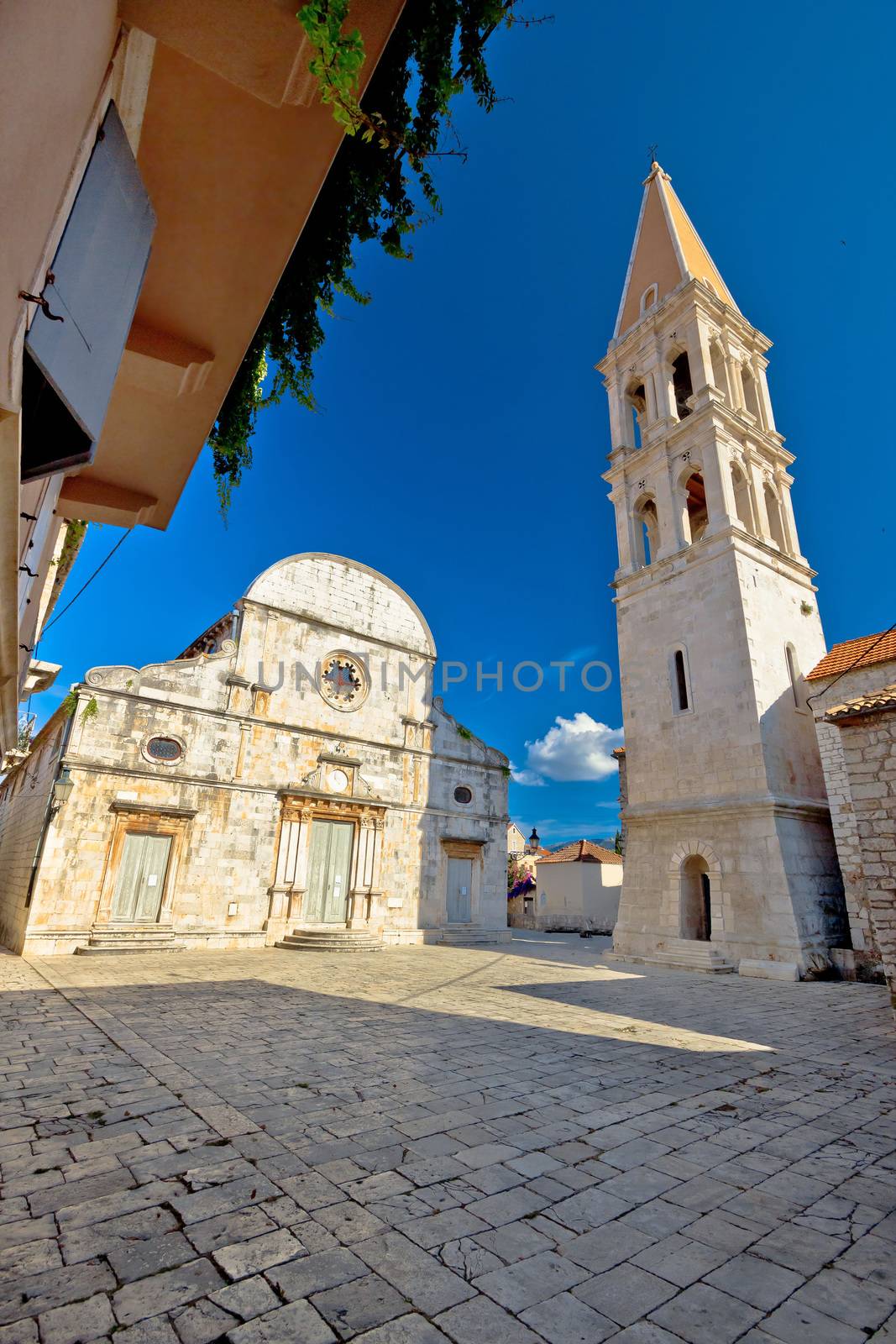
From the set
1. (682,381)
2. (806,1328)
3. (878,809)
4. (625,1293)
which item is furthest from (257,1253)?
(682,381)

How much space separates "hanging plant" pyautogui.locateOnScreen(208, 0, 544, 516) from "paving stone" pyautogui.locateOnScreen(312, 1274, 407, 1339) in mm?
4453

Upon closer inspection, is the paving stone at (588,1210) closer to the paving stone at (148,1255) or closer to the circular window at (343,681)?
the paving stone at (148,1255)

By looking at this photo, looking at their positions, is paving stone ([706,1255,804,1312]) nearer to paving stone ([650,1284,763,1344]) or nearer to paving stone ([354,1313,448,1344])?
paving stone ([650,1284,763,1344])

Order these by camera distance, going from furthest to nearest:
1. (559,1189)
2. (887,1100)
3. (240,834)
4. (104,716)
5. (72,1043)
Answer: (240,834)
(104,716)
(72,1043)
(887,1100)
(559,1189)

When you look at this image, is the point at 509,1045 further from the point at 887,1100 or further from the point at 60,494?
the point at 60,494

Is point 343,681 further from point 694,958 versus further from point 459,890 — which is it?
point 694,958

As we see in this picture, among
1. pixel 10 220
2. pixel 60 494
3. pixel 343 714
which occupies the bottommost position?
pixel 10 220

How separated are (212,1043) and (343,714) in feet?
39.7

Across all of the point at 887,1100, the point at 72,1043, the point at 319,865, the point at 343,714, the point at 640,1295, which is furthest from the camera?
the point at 343,714

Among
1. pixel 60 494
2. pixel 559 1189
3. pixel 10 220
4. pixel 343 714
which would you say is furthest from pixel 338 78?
pixel 343 714

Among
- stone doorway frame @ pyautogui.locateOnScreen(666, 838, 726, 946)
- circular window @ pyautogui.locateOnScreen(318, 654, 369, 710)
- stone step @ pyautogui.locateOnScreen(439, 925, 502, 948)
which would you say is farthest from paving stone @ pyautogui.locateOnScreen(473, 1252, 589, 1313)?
stone step @ pyautogui.locateOnScreen(439, 925, 502, 948)

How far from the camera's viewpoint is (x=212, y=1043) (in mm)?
5762

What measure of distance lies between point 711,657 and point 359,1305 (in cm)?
1439

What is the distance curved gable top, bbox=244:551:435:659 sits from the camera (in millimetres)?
17422
